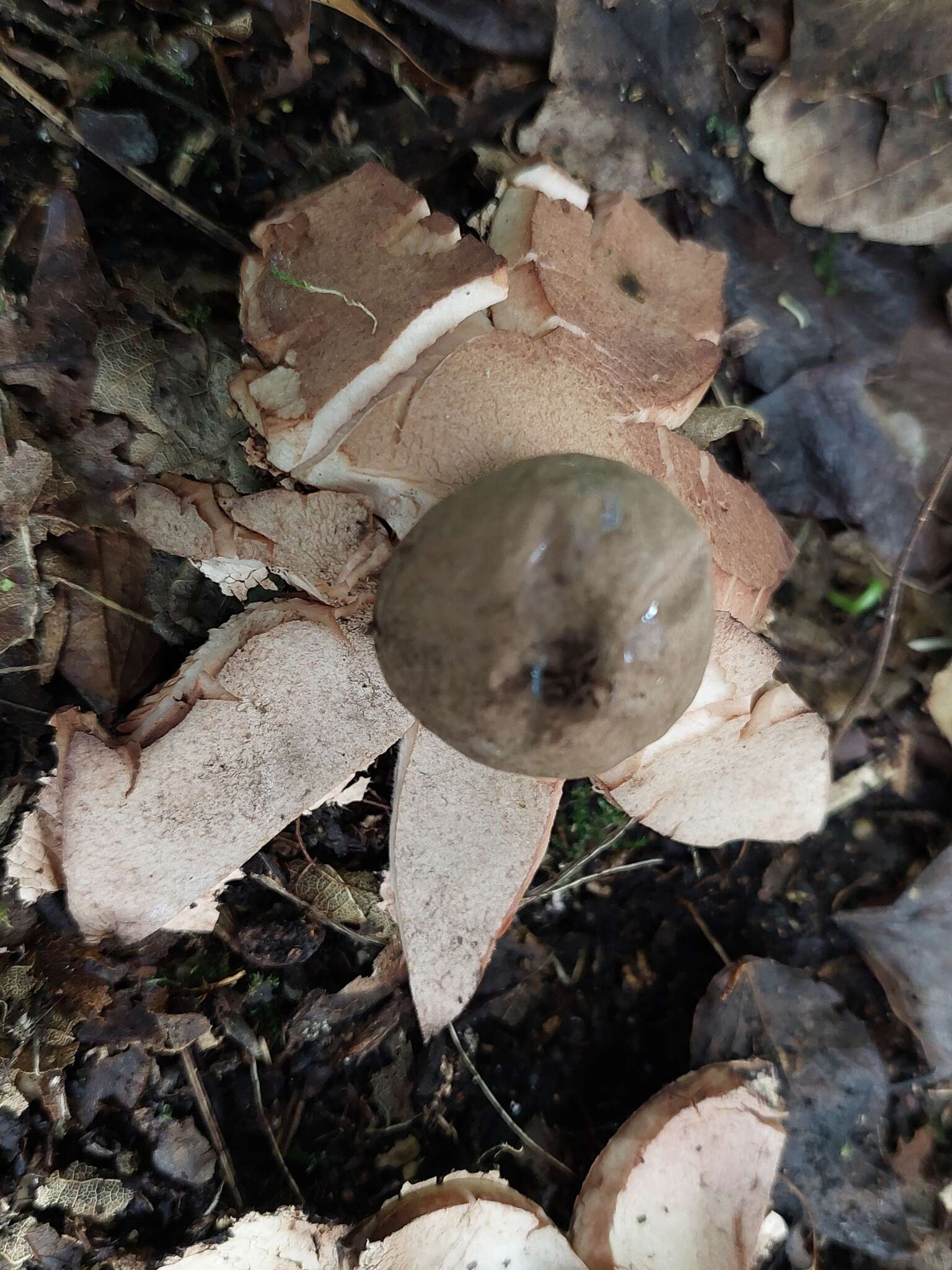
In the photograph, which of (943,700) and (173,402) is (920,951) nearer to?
(943,700)

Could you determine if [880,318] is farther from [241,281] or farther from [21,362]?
[21,362]

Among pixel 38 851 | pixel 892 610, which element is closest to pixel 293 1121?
pixel 38 851

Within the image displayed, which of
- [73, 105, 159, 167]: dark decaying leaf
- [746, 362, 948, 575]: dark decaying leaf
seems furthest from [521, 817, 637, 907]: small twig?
[73, 105, 159, 167]: dark decaying leaf

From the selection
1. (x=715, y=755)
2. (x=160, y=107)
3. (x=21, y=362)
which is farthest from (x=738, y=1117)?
(x=160, y=107)

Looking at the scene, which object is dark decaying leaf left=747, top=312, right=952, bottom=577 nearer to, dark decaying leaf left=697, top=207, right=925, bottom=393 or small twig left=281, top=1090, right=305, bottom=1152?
dark decaying leaf left=697, top=207, right=925, bottom=393

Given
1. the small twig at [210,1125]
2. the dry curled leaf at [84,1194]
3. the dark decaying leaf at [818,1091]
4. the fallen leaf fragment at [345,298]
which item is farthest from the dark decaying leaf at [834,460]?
the dry curled leaf at [84,1194]

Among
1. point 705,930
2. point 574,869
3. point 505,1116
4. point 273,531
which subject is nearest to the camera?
point 273,531
